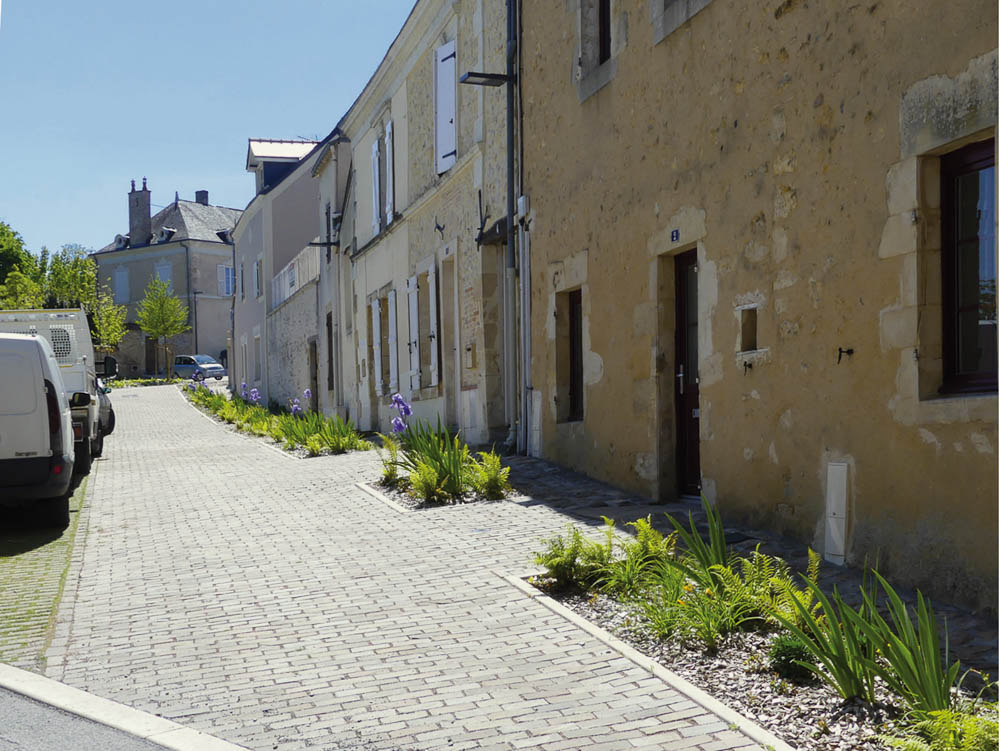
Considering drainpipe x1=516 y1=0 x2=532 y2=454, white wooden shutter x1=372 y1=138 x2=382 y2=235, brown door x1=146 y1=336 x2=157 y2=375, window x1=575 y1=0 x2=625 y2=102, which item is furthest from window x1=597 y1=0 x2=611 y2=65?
brown door x1=146 y1=336 x2=157 y2=375

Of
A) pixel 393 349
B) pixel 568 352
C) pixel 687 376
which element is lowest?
pixel 687 376

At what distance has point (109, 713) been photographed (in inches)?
182

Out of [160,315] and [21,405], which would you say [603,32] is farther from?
[160,315]

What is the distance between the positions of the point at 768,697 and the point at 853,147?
12.0 feet

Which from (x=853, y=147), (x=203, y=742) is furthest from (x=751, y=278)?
(x=203, y=742)

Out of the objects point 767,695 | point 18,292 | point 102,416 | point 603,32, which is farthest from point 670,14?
point 18,292

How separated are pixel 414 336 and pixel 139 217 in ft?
177

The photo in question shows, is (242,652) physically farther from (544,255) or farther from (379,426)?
(379,426)

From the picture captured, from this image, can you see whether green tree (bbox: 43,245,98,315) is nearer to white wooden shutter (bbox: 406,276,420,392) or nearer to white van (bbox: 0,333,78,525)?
white wooden shutter (bbox: 406,276,420,392)

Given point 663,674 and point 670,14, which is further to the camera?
point 670,14

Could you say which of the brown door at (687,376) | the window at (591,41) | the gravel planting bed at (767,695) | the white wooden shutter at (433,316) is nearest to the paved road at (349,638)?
the gravel planting bed at (767,695)

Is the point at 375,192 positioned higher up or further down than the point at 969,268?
higher up

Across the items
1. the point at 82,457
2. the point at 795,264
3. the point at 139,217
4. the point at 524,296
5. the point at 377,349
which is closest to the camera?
the point at 795,264

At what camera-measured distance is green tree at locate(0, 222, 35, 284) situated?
180 ft
